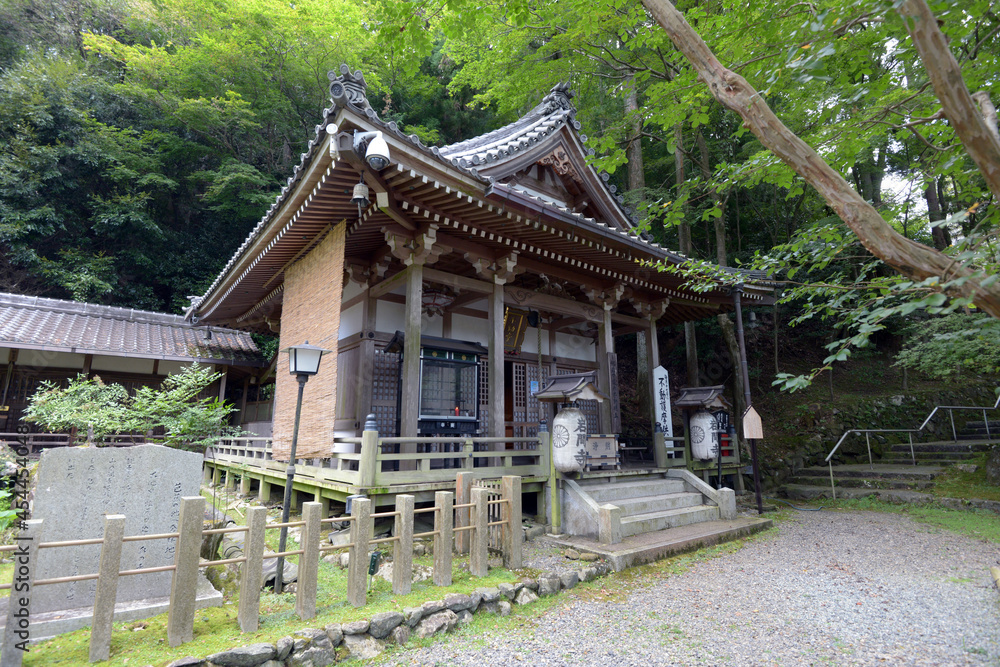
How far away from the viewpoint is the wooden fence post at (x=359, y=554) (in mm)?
4148

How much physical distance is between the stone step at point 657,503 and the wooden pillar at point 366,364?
4.52m

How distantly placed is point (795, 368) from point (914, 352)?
7.44 metres

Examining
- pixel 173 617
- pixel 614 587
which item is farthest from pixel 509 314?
pixel 173 617

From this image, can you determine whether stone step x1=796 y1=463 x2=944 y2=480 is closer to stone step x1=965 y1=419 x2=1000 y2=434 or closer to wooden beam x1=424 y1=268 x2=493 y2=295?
stone step x1=965 y1=419 x2=1000 y2=434

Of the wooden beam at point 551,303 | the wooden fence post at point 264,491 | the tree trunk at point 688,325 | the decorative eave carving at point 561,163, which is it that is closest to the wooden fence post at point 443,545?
the wooden beam at point 551,303

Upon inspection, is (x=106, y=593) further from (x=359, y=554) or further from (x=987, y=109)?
(x=987, y=109)

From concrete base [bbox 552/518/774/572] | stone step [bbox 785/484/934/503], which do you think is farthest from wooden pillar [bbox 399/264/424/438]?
stone step [bbox 785/484/934/503]

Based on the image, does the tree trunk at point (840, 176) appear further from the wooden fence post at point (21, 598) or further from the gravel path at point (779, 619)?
the wooden fence post at point (21, 598)

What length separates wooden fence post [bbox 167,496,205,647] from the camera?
334 cm

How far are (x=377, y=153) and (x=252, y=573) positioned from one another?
4026 millimetres

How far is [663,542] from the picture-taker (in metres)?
6.47

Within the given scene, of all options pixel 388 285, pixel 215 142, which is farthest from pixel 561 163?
pixel 215 142

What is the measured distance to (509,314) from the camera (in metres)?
10.6

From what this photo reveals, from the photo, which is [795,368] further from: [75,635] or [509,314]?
[75,635]
